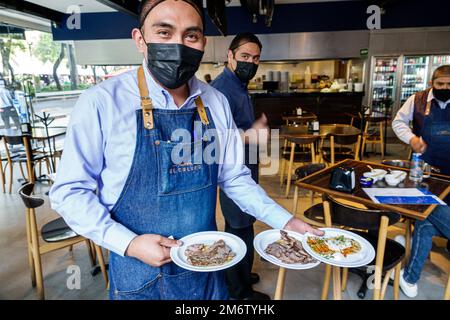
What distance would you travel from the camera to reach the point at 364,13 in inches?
320

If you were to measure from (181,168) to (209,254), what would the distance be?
309mm

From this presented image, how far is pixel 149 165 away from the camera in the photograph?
39.8 inches

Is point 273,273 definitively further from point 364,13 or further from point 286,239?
point 364,13

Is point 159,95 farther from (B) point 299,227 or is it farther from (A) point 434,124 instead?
(A) point 434,124

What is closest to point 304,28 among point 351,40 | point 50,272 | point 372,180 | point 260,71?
point 351,40

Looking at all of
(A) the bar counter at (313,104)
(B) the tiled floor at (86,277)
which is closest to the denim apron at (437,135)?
(B) the tiled floor at (86,277)

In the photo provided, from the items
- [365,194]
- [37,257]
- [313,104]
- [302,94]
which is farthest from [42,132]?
[313,104]

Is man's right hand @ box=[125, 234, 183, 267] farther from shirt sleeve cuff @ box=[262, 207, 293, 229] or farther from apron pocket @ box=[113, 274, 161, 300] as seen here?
shirt sleeve cuff @ box=[262, 207, 293, 229]

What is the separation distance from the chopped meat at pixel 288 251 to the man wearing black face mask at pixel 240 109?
0.96 metres

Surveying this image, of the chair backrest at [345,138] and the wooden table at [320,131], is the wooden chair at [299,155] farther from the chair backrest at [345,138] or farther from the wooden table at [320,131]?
the chair backrest at [345,138]

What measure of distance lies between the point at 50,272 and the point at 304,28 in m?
8.15

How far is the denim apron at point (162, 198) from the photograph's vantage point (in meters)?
1.02

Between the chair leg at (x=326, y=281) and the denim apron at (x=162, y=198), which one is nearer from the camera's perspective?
the denim apron at (x=162, y=198)

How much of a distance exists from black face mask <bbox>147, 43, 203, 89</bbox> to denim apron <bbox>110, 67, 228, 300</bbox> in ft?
0.22
